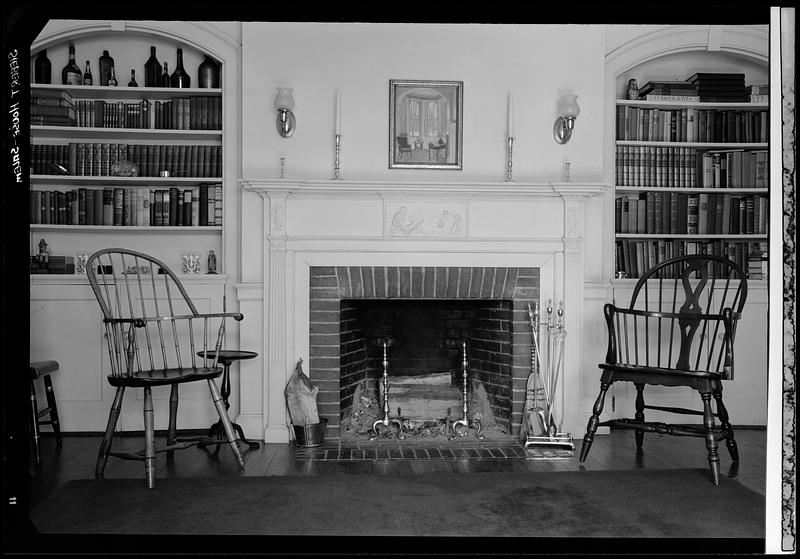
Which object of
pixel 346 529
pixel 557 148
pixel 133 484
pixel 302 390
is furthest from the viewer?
pixel 557 148

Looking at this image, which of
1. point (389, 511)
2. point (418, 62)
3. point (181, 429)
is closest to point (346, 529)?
point (389, 511)

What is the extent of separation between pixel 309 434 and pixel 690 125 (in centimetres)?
305

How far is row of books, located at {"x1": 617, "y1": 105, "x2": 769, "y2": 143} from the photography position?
477 centimetres

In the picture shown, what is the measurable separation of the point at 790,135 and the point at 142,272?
3.54 metres

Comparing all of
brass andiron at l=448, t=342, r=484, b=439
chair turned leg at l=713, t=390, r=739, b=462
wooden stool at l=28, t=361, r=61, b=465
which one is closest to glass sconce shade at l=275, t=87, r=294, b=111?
brass andiron at l=448, t=342, r=484, b=439

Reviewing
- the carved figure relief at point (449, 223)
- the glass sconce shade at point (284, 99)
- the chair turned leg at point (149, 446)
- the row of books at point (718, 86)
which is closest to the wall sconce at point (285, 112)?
the glass sconce shade at point (284, 99)

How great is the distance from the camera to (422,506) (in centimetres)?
293

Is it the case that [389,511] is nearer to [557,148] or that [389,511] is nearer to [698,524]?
[698,524]

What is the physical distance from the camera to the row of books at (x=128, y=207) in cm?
451

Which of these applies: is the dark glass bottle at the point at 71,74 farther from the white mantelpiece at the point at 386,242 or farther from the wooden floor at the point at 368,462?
the wooden floor at the point at 368,462

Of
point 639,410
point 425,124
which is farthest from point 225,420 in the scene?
point 639,410

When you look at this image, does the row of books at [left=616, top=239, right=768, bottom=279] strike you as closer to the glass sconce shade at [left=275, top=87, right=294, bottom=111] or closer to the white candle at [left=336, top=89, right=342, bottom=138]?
the white candle at [left=336, top=89, right=342, bottom=138]

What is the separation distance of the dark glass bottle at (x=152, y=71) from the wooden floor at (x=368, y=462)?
2144mm

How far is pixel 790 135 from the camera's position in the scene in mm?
2205
